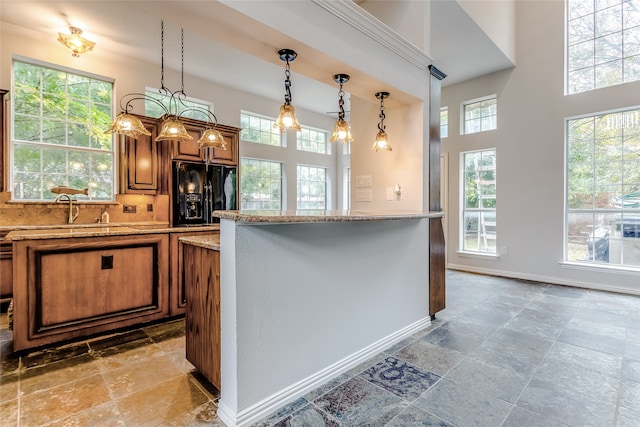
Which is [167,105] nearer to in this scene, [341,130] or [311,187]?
[311,187]

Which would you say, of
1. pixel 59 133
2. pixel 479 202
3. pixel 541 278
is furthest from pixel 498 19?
pixel 59 133

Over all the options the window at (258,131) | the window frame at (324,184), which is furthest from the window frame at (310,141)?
the window at (258,131)

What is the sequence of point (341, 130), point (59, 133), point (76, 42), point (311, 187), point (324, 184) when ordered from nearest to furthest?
point (341, 130), point (76, 42), point (59, 133), point (311, 187), point (324, 184)

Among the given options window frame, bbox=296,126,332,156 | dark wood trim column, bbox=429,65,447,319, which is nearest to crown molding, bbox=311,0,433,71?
dark wood trim column, bbox=429,65,447,319

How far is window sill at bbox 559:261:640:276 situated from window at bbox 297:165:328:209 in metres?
4.61

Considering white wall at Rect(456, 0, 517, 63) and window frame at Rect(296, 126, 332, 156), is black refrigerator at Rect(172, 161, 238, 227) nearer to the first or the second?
window frame at Rect(296, 126, 332, 156)

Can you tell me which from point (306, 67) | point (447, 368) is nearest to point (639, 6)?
point (306, 67)

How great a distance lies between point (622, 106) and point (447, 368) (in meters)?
4.20

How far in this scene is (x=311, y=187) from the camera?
278 inches

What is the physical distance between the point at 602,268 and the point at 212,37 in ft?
17.1

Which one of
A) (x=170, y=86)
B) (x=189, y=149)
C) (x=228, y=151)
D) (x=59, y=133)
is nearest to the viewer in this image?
(x=59, y=133)

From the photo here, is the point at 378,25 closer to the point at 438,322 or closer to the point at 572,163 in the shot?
the point at 438,322

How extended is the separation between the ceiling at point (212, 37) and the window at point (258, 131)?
0.55 metres

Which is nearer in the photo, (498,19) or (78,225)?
(78,225)
